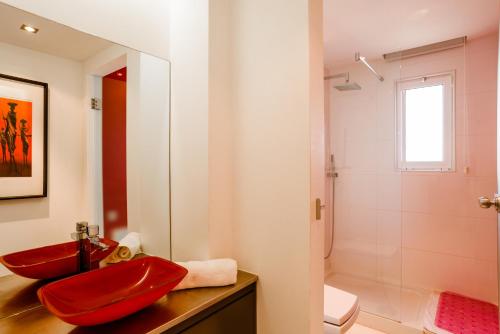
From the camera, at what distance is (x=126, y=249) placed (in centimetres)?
135

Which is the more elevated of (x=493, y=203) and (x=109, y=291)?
(x=493, y=203)

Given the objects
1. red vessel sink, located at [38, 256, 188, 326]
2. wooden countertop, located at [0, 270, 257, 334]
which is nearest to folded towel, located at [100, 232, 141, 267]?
red vessel sink, located at [38, 256, 188, 326]

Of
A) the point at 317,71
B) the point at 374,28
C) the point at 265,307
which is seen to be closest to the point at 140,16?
the point at 317,71


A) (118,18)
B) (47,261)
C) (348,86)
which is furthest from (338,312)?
(348,86)

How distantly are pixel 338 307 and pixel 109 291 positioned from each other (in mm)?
1327

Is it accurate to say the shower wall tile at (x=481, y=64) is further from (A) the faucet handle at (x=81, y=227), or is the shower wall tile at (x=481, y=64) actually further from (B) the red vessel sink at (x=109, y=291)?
(A) the faucet handle at (x=81, y=227)

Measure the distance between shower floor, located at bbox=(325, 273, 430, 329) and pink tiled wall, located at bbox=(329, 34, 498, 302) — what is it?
0.08 metres

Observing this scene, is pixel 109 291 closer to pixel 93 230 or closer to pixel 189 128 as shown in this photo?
pixel 93 230

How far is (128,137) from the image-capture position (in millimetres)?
1405

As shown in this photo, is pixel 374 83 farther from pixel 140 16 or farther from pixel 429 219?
pixel 140 16

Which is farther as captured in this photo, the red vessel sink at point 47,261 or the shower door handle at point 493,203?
the shower door handle at point 493,203

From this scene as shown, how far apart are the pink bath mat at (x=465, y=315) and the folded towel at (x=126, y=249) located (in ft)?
7.18

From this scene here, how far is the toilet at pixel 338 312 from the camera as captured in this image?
1.61 m

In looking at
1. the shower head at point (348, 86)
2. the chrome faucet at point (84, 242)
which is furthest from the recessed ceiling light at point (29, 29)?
the shower head at point (348, 86)
